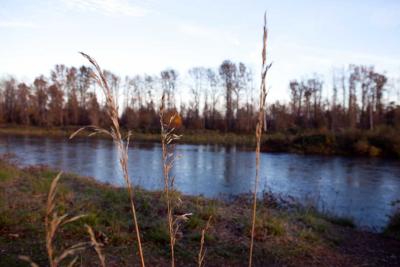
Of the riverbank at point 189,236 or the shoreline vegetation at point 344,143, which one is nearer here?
the riverbank at point 189,236

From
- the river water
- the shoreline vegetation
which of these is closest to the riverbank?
the river water

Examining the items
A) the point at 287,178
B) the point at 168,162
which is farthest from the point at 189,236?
the point at 287,178

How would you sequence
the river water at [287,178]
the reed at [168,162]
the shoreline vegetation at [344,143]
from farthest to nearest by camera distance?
the shoreline vegetation at [344,143]
the river water at [287,178]
the reed at [168,162]

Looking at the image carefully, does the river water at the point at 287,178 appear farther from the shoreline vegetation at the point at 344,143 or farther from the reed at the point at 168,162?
the reed at the point at 168,162

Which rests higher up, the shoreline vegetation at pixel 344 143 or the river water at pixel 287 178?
the shoreline vegetation at pixel 344 143

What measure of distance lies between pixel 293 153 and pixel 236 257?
22983 mm

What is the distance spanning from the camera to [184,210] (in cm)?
707

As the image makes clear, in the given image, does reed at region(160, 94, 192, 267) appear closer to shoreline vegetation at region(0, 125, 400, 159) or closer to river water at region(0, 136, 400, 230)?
river water at region(0, 136, 400, 230)

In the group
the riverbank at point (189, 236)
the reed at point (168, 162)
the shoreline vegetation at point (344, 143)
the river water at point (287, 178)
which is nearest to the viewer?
the reed at point (168, 162)

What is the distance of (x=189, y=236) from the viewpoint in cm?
562

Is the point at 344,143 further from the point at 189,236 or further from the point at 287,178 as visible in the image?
the point at 189,236

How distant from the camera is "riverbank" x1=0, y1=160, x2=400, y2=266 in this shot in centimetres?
489

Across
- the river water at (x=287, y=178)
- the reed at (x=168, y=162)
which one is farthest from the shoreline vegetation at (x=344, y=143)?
the reed at (x=168, y=162)

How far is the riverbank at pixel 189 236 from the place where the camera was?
16.0 feet
